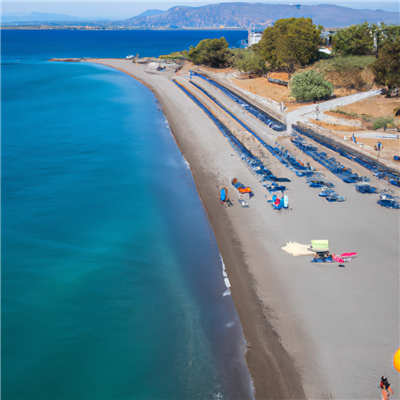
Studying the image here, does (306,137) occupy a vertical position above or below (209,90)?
below

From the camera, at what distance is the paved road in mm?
45053

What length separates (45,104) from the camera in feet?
217

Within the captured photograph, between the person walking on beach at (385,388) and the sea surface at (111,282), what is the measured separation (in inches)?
205

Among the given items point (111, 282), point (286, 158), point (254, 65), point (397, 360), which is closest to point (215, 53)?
point (254, 65)

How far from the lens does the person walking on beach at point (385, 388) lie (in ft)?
43.5

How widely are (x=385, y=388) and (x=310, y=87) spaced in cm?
4325

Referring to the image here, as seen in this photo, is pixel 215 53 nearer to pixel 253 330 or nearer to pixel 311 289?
pixel 311 289

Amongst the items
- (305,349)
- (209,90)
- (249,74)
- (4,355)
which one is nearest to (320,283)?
(305,349)

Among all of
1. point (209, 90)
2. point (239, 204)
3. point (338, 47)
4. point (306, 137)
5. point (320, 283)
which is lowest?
point (320, 283)

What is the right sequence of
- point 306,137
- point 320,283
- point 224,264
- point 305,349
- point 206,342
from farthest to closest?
point 306,137, point 224,264, point 320,283, point 206,342, point 305,349

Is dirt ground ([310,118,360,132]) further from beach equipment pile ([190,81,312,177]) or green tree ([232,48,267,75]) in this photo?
green tree ([232,48,267,75])

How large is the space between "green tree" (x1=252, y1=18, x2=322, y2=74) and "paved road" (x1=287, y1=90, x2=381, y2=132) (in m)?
17.0

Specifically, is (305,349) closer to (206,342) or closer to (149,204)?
(206,342)

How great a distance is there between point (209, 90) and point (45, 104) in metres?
31.5
